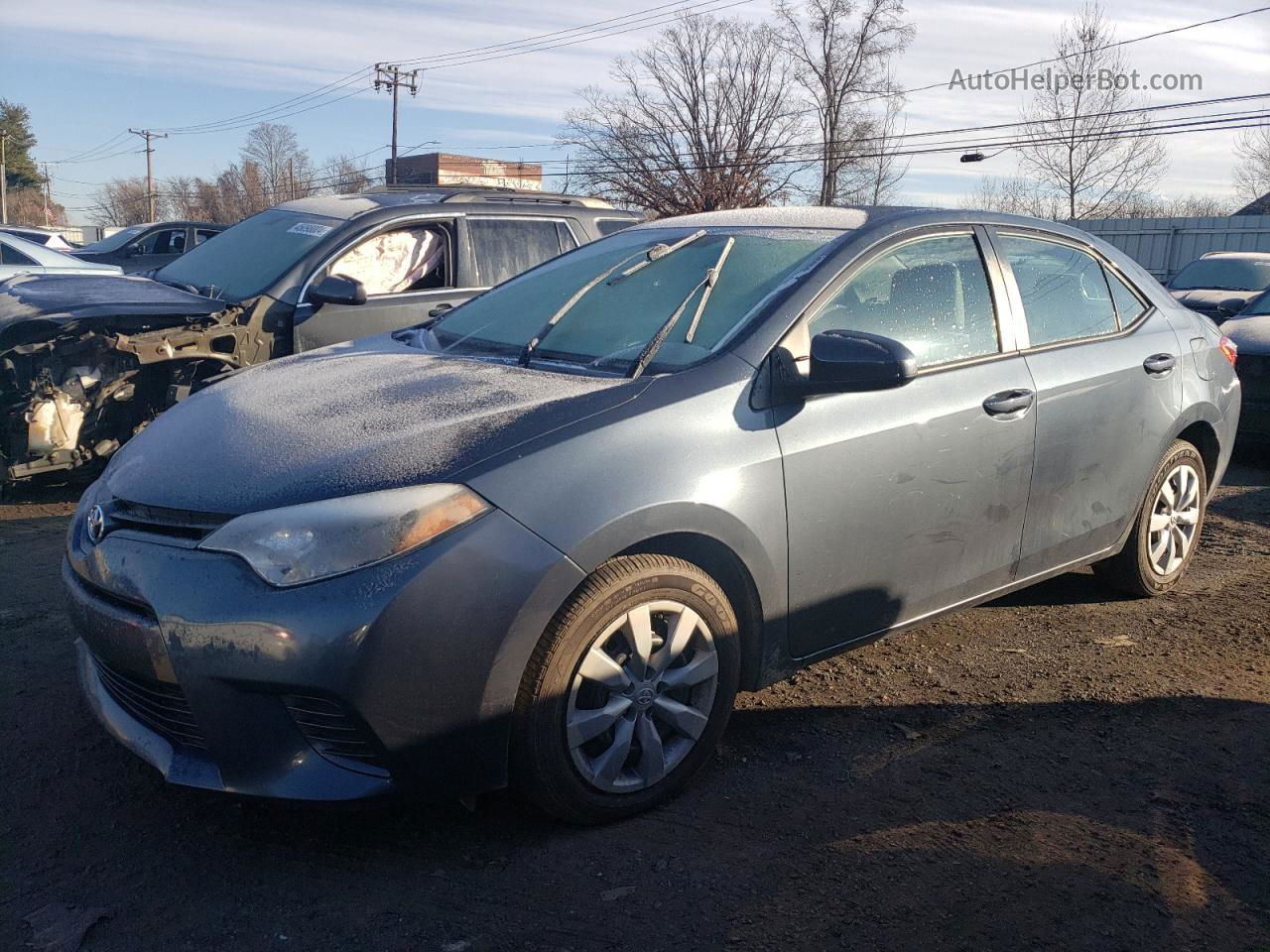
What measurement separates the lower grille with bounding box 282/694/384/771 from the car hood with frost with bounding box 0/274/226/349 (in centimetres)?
414

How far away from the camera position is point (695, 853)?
279cm

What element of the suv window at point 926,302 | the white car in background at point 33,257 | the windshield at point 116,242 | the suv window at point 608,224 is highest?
the windshield at point 116,242

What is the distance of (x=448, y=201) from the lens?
23.5 ft

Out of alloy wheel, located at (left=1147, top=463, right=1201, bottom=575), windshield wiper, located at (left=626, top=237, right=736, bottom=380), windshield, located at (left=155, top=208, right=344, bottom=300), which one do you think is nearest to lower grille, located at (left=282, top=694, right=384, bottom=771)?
windshield wiper, located at (left=626, top=237, right=736, bottom=380)

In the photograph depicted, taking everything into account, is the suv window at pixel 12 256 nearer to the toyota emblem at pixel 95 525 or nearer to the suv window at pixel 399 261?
the suv window at pixel 399 261

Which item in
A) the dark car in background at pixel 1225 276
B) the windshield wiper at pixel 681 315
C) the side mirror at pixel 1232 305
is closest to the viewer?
the windshield wiper at pixel 681 315

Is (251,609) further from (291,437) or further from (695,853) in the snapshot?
(695,853)

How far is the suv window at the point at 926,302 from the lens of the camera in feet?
11.5

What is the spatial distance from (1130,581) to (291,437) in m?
3.75

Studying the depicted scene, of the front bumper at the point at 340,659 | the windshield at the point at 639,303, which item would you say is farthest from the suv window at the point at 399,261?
the front bumper at the point at 340,659

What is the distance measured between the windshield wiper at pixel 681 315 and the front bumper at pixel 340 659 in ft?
2.70

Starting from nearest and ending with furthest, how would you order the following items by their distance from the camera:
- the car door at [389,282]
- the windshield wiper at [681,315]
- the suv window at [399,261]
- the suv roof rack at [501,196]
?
the windshield wiper at [681,315], the car door at [389,282], the suv window at [399,261], the suv roof rack at [501,196]

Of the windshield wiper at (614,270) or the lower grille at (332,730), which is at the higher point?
the windshield wiper at (614,270)

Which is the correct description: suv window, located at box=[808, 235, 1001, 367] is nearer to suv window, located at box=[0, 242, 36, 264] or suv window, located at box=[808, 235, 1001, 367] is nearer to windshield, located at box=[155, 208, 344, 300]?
windshield, located at box=[155, 208, 344, 300]
